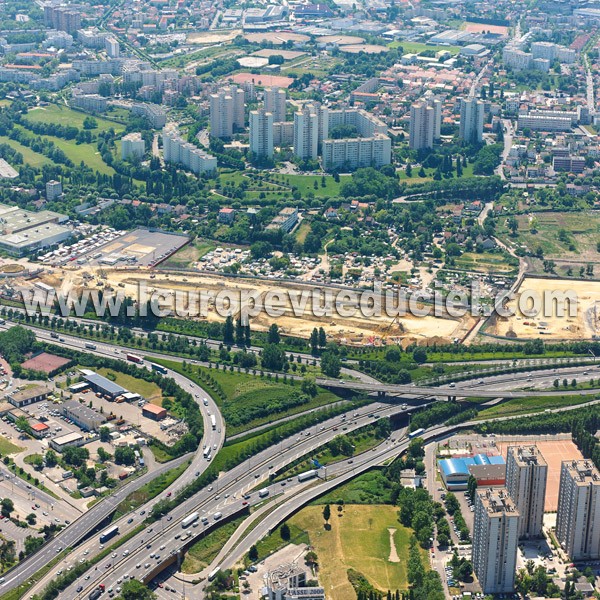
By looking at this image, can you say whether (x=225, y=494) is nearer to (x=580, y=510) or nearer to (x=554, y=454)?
(x=580, y=510)

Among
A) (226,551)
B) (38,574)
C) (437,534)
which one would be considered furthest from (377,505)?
(38,574)

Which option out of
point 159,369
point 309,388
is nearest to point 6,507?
point 159,369

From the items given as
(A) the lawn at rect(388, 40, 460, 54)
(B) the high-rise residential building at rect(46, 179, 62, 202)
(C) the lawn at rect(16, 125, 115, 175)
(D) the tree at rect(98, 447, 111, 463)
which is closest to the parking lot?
(B) the high-rise residential building at rect(46, 179, 62, 202)

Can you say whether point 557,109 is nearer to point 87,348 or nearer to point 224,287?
point 224,287

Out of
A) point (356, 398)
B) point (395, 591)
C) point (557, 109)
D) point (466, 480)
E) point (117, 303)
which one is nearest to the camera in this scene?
point (395, 591)

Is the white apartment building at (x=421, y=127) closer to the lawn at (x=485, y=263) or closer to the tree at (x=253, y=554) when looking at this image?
the lawn at (x=485, y=263)
